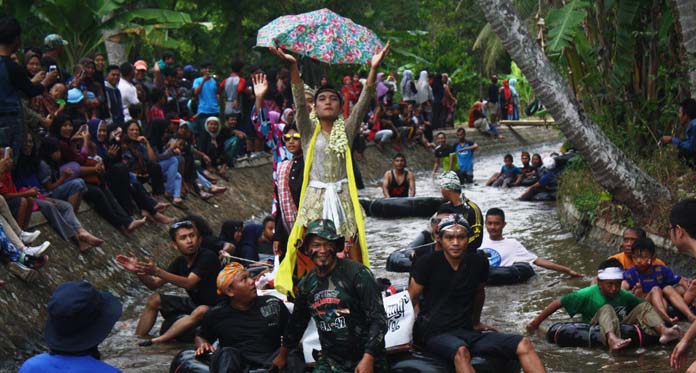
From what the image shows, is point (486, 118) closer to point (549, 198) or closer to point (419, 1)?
point (419, 1)

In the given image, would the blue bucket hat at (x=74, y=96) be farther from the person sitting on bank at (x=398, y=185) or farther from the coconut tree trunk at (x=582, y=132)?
the person sitting on bank at (x=398, y=185)

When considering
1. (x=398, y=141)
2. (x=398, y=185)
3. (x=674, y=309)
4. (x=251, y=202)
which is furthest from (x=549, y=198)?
(x=674, y=309)

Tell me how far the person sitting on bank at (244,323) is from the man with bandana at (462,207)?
2928 millimetres

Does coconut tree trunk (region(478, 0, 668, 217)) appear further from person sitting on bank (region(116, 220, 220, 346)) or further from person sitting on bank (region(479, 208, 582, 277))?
person sitting on bank (region(116, 220, 220, 346))

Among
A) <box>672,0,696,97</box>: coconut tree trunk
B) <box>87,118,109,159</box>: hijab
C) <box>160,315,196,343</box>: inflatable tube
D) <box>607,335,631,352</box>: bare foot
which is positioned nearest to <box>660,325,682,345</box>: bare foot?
<box>607,335,631,352</box>: bare foot

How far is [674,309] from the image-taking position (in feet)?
31.6

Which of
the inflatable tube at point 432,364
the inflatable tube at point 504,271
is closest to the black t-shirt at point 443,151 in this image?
the inflatable tube at point 504,271

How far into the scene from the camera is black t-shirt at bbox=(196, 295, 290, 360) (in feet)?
26.1

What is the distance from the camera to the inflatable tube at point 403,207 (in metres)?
18.3

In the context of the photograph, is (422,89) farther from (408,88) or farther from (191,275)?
(191,275)

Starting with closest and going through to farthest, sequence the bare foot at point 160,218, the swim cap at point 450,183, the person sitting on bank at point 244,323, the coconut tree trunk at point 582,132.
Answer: the person sitting on bank at point 244,323
the swim cap at point 450,183
the coconut tree trunk at point 582,132
the bare foot at point 160,218

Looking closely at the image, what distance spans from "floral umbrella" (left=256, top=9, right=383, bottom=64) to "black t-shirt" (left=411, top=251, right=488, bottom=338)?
3858 mm

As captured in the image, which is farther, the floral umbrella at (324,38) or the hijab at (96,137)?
the hijab at (96,137)

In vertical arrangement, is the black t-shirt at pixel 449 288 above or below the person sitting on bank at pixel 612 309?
above
